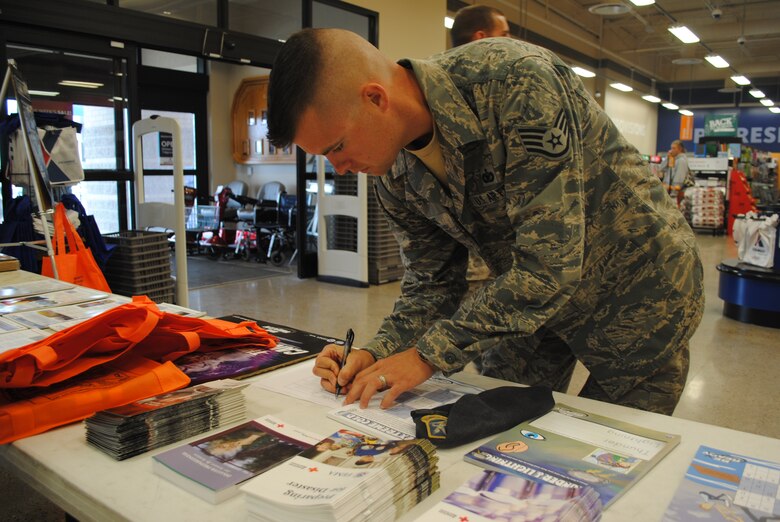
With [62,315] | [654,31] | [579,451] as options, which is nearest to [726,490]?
[579,451]

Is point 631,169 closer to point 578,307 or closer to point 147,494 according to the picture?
point 578,307

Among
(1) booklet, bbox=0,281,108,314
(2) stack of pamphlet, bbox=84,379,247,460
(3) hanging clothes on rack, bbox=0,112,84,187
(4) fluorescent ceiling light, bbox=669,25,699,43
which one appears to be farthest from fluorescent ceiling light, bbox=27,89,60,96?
(4) fluorescent ceiling light, bbox=669,25,699,43

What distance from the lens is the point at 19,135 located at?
11.7 ft

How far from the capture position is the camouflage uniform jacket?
3.39ft

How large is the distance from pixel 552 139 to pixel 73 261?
282 cm

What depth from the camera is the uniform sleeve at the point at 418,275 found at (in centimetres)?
141

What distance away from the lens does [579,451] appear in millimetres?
971

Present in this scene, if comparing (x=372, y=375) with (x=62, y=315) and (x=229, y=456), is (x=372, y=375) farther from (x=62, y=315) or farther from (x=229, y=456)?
(x=62, y=315)

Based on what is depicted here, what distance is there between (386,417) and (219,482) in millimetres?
353

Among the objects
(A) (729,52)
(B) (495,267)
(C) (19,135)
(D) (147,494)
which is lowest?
(D) (147,494)

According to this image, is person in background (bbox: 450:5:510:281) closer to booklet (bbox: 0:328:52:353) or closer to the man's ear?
the man's ear

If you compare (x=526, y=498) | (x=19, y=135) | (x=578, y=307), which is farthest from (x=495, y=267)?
(x=19, y=135)

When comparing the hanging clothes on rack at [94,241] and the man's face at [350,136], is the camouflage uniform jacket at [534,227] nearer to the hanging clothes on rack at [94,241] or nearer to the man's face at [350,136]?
the man's face at [350,136]

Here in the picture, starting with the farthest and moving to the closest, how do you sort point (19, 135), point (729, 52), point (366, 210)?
point (729, 52), point (366, 210), point (19, 135)
